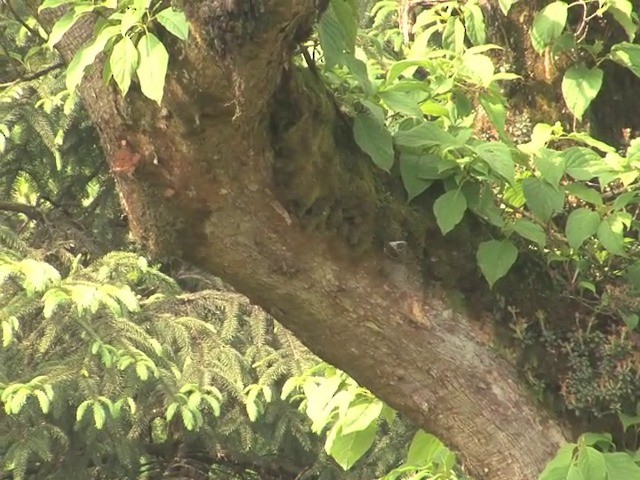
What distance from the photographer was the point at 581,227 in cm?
171

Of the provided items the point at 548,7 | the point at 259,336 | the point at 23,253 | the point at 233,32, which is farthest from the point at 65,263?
the point at 233,32

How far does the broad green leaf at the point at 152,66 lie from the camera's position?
1214 millimetres

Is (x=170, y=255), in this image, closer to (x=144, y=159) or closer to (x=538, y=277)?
(x=144, y=159)

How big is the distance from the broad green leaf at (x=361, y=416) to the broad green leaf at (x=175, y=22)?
108 cm

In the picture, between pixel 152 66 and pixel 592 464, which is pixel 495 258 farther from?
pixel 152 66

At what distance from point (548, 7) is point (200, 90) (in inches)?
39.1

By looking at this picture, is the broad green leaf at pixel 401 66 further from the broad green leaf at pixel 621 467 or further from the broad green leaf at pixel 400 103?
the broad green leaf at pixel 621 467

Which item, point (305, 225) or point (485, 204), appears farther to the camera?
point (485, 204)

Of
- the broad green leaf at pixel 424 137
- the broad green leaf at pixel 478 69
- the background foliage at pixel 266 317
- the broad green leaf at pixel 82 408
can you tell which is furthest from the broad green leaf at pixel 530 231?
the broad green leaf at pixel 82 408

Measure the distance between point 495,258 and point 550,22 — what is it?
0.61 meters

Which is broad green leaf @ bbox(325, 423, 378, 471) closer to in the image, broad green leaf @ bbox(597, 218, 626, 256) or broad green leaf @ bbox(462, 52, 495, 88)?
broad green leaf @ bbox(597, 218, 626, 256)

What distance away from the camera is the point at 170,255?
1556mm

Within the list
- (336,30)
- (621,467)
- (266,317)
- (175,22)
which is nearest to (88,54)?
(175,22)

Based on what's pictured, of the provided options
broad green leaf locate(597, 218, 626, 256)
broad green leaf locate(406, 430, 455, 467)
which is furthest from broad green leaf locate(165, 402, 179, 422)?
broad green leaf locate(597, 218, 626, 256)
